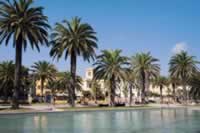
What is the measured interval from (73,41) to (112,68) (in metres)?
11.8

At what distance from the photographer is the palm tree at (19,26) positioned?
5069 cm

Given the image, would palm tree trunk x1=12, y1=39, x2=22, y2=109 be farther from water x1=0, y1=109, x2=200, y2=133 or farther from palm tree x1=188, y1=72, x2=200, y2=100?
palm tree x1=188, y1=72, x2=200, y2=100

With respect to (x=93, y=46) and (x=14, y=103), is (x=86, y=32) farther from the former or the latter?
(x=14, y=103)

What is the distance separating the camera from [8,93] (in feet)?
294

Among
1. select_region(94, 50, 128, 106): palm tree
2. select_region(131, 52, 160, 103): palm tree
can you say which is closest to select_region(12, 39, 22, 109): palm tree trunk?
select_region(94, 50, 128, 106): palm tree

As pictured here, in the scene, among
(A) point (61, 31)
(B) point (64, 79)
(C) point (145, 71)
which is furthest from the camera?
(B) point (64, 79)

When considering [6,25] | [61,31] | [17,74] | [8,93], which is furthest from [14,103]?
[8,93]

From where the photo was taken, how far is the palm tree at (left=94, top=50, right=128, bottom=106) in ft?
229

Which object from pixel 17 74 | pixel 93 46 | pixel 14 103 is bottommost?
pixel 14 103

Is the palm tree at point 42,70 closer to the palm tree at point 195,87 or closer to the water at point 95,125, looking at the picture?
the palm tree at point 195,87

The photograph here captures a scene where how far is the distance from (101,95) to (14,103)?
70734 millimetres

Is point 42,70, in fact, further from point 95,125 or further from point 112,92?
point 95,125

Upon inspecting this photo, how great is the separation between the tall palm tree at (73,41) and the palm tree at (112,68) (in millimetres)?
7881

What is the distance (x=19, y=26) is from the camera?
50375mm
